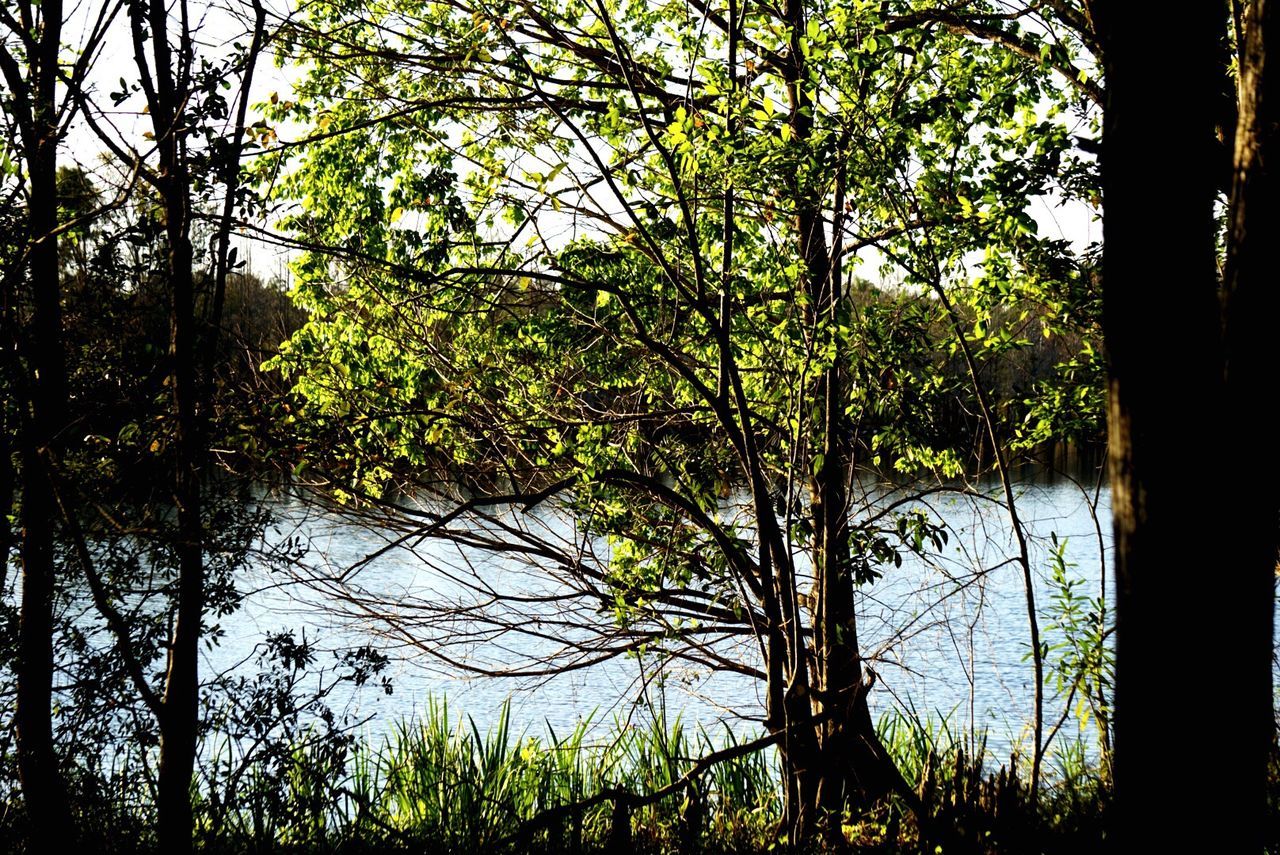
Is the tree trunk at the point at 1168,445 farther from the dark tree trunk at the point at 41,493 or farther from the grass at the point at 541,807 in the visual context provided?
the dark tree trunk at the point at 41,493

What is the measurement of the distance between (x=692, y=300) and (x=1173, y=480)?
2877 millimetres

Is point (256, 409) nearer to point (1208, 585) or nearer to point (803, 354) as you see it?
point (803, 354)

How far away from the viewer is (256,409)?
18.0ft

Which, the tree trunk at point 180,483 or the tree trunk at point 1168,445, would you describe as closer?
the tree trunk at point 1168,445

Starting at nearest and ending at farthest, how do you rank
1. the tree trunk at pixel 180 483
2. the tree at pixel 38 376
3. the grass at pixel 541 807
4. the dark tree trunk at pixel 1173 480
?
the dark tree trunk at pixel 1173 480
the tree trunk at pixel 180 483
the tree at pixel 38 376
the grass at pixel 541 807

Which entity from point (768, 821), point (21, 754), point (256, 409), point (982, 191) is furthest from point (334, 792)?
point (982, 191)

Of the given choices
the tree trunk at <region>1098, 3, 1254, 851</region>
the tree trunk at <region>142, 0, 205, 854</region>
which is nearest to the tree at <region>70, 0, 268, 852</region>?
the tree trunk at <region>142, 0, 205, 854</region>

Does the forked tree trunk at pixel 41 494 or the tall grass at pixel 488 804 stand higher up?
the forked tree trunk at pixel 41 494

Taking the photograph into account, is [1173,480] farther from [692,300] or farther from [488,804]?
[488,804]

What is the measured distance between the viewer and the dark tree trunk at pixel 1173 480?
2.50 meters

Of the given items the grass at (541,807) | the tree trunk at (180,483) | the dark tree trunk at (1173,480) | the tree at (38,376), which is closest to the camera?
the dark tree trunk at (1173,480)

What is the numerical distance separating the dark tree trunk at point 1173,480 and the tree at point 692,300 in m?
2.15

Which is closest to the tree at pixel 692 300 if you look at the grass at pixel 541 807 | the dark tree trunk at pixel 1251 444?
the grass at pixel 541 807

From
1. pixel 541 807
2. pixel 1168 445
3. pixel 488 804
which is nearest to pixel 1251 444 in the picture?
pixel 1168 445
